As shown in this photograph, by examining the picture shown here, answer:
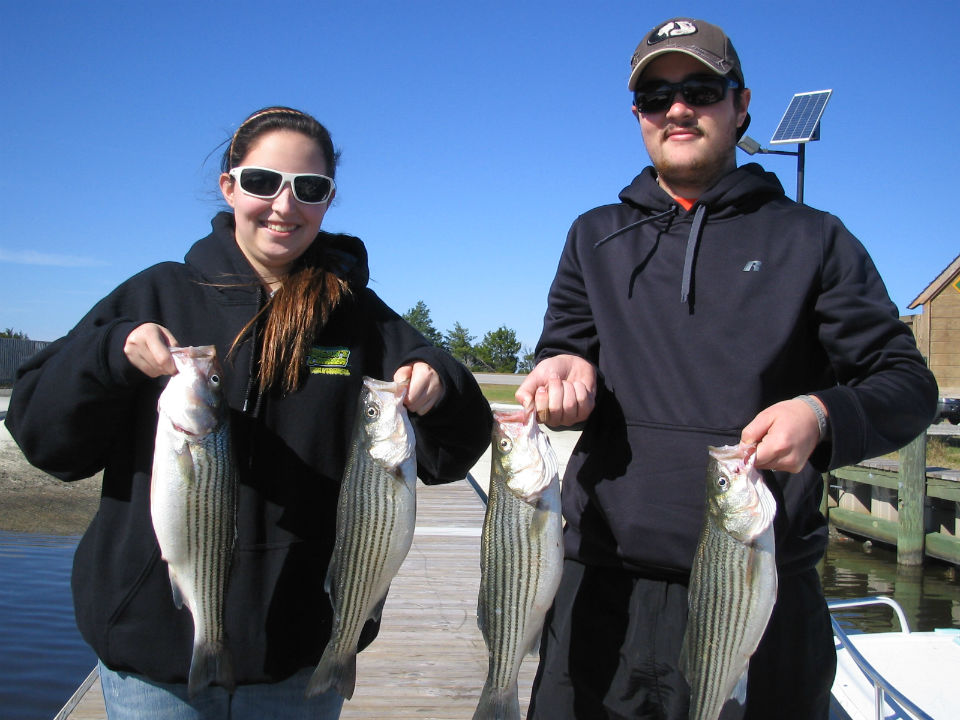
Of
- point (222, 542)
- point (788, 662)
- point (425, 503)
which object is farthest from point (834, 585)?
point (222, 542)

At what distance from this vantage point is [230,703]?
2742 millimetres

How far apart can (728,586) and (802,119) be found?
41.1ft

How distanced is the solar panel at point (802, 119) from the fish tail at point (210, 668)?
1144 centimetres

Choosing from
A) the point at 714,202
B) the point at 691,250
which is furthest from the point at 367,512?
the point at 714,202

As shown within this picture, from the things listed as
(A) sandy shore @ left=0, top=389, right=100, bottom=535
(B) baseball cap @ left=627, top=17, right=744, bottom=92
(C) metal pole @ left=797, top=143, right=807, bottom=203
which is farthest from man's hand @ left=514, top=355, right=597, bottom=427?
(A) sandy shore @ left=0, top=389, right=100, bottom=535

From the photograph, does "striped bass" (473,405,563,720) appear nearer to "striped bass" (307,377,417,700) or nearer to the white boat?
"striped bass" (307,377,417,700)

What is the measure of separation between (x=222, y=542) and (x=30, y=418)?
77 cm

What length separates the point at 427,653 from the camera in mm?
6246

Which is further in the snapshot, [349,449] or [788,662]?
[349,449]

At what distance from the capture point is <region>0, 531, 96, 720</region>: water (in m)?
7.61

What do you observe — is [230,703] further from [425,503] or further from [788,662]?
[425,503]

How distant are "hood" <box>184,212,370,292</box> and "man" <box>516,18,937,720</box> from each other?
2.98 ft

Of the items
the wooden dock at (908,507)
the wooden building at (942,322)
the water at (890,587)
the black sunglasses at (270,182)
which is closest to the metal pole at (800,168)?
the wooden dock at (908,507)

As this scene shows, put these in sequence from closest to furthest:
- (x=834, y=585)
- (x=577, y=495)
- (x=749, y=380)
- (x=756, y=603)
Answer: (x=756, y=603), (x=749, y=380), (x=577, y=495), (x=834, y=585)
